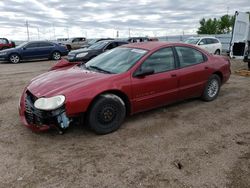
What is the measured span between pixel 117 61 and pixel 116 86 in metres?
0.78

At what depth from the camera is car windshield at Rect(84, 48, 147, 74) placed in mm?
4351

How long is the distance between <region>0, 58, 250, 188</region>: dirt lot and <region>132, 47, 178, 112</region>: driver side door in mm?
361

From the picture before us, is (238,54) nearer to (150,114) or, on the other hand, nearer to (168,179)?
(150,114)

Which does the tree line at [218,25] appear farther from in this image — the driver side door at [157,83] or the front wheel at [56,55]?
the driver side door at [157,83]

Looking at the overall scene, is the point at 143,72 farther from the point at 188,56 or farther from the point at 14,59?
the point at 14,59

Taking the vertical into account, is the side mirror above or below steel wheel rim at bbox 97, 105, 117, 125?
above

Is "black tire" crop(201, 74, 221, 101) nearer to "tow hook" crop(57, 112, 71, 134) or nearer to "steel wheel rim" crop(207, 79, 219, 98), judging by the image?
"steel wheel rim" crop(207, 79, 219, 98)

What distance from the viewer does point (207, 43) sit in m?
16.0

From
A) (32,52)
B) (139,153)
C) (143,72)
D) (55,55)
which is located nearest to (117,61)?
(143,72)

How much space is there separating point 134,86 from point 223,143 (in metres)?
1.65

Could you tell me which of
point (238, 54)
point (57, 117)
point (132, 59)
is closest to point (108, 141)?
point (57, 117)

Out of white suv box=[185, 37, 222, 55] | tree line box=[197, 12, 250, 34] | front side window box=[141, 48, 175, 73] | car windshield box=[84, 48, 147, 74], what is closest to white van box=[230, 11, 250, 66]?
white suv box=[185, 37, 222, 55]

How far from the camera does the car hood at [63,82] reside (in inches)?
146

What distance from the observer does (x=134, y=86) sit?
13.7ft
